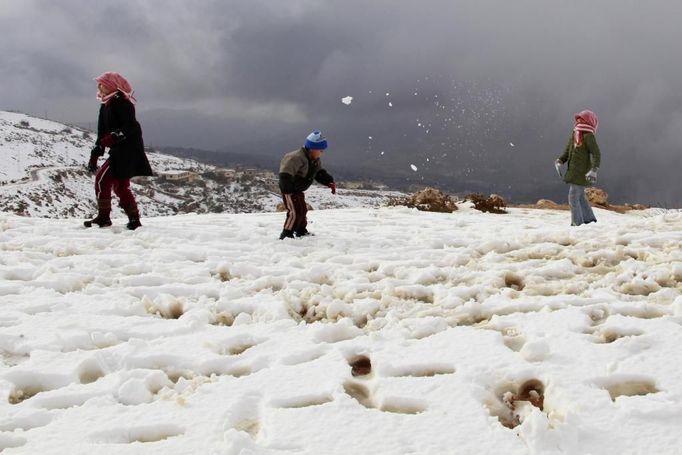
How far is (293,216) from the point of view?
8312 mm

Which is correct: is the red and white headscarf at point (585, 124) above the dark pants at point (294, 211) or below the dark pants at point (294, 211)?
above

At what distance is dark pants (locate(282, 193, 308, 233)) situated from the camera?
8.31 meters

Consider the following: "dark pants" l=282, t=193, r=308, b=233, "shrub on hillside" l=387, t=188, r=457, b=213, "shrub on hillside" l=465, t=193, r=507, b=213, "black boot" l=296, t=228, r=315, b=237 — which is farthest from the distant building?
"dark pants" l=282, t=193, r=308, b=233

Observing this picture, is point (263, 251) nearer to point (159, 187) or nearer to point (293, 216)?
point (293, 216)

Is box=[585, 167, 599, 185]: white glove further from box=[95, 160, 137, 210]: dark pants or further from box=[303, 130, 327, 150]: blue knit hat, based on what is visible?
box=[95, 160, 137, 210]: dark pants

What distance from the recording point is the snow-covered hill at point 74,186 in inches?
1865

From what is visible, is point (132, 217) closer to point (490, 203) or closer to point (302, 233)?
point (302, 233)

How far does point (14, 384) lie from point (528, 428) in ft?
10.7

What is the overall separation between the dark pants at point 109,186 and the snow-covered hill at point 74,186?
3467 centimetres

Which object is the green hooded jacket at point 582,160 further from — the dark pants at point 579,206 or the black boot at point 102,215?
the black boot at point 102,215

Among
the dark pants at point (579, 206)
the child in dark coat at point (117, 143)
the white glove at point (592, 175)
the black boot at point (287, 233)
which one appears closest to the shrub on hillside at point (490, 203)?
the dark pants at point (579, 206)

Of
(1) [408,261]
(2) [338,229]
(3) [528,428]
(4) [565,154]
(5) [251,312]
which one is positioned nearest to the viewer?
(3) [528,428]

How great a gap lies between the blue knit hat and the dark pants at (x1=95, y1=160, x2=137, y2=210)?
3.03m

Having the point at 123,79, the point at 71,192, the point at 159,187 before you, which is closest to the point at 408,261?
the point at 123,79
